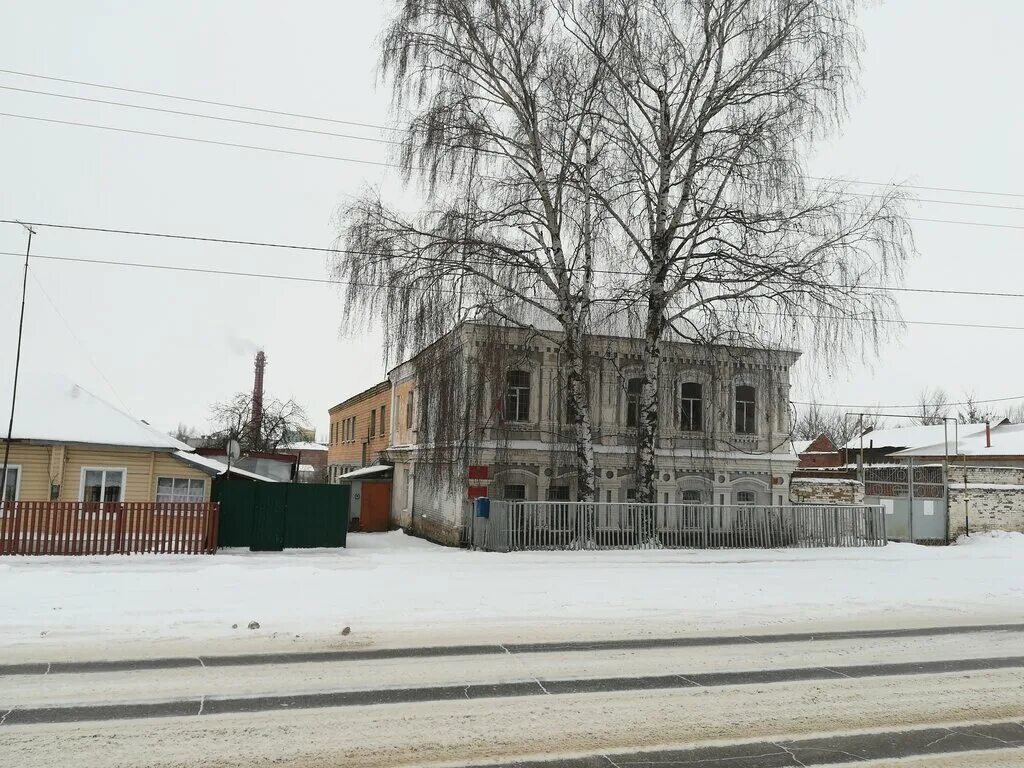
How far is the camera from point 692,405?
87.1 feet

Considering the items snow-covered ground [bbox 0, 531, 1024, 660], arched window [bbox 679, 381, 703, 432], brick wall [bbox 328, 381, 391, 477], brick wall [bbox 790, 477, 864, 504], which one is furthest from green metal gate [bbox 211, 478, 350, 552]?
brick wall [bbox 790, 477, 864, 504]

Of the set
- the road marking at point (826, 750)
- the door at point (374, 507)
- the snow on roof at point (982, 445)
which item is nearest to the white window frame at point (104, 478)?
the door at point (374, 507)

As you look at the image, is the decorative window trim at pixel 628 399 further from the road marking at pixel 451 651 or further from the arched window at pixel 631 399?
the road marking at pixel 451 651

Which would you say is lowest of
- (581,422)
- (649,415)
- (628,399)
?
(581,422)

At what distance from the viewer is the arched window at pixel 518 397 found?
80.7ft

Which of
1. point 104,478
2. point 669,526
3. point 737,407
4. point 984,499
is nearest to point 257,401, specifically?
point 104,478

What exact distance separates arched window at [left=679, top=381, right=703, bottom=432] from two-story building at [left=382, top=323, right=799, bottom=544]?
4cm

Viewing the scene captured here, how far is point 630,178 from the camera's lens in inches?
807

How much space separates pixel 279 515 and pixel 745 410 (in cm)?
1624

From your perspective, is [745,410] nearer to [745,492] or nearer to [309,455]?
[745,492]

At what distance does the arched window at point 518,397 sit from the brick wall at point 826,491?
996 cm

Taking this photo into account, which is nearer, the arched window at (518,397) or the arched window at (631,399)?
the arched window at (518,397)

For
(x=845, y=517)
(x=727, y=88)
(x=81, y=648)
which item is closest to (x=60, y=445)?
(x=81, y=648)

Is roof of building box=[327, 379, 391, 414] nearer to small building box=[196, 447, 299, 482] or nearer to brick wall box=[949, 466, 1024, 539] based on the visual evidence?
small building box=[196, 447, 299, 482]
